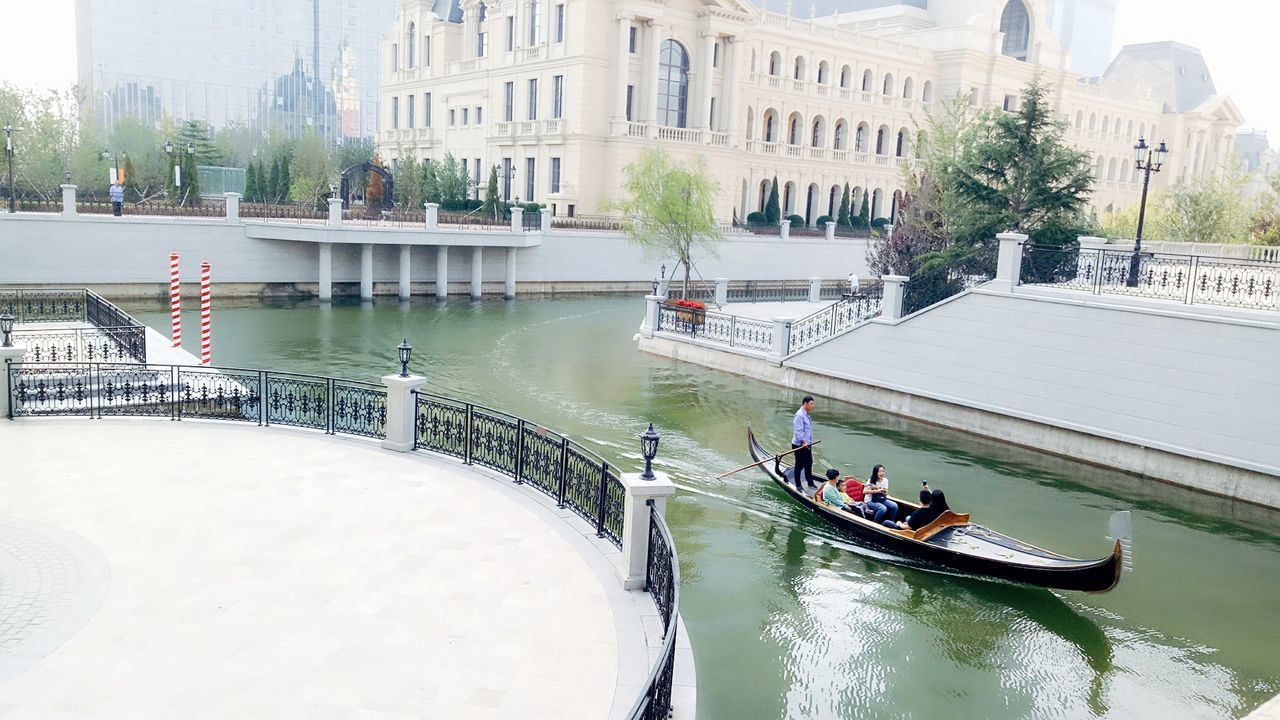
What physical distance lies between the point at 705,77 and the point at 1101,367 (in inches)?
1661

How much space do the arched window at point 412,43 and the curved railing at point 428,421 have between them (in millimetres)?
56294

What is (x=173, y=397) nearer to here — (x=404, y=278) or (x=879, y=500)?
(x=879, y=500)

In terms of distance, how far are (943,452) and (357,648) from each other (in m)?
15.1

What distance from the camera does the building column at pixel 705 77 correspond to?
5750 cm

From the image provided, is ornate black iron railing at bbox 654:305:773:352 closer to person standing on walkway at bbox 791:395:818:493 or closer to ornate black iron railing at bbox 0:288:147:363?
person standing on walkway at bbox 791:395:818:493

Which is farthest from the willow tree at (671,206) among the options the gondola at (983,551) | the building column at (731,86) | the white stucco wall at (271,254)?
the gondola at (983,551)

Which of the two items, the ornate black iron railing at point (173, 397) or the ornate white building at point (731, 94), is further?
the ornate white building at point (731, 94)

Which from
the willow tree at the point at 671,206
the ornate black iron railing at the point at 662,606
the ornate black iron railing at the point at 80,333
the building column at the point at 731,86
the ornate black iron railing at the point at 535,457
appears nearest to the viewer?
the ornate black iron railing at the point at 662,606

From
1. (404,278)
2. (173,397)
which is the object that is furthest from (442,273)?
(173,397)

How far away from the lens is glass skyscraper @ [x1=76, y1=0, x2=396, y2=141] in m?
111

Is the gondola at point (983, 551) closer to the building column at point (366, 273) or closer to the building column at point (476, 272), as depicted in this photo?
the building column at point (366, 273)

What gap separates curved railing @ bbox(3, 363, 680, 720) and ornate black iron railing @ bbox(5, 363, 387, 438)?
2 centimetres

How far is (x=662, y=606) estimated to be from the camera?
9.55m

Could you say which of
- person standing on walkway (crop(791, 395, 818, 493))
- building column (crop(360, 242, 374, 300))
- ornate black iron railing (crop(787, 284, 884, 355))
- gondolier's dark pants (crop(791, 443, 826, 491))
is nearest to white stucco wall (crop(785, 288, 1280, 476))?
ornate black iron railing (crop(787, 284, 884, 355))
